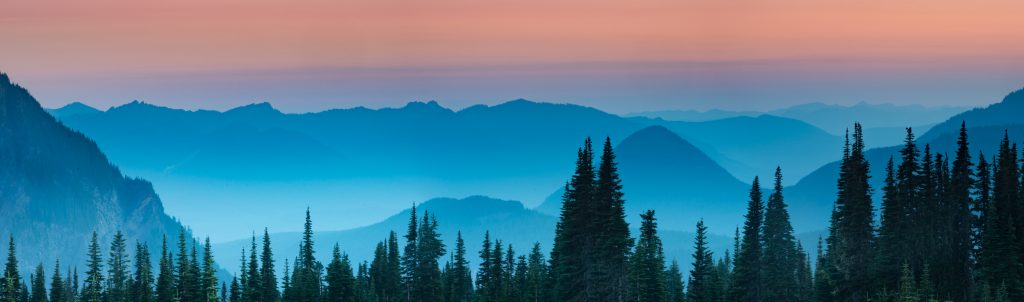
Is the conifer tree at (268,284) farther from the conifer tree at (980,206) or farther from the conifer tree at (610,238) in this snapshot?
the conifer tree at (980,206)

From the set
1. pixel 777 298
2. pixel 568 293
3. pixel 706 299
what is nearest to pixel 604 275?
pixel 568 293

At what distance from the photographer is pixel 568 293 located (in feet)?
342

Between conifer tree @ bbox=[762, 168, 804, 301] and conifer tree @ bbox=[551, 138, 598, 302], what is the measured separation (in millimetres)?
26022

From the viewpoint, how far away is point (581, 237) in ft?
336

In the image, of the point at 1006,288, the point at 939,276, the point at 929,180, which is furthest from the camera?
the point at 929,180

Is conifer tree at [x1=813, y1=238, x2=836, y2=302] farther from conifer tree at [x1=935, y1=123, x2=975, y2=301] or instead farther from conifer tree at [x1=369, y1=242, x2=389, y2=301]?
conifer tree at [x1=369, y1=242, x2=389, y2=301]

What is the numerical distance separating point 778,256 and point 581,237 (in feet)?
94.8

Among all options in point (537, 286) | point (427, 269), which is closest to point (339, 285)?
point (427, 269)

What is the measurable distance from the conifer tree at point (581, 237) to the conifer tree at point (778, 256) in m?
26.0

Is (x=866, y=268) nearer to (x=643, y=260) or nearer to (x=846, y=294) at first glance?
(x=846, y=294)

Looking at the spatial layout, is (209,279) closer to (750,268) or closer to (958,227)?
(750,268)

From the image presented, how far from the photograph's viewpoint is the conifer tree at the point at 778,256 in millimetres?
122938

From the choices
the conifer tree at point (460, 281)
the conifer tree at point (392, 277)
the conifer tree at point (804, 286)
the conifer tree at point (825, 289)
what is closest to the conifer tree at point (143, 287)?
the conifer tree at point (392, 277)

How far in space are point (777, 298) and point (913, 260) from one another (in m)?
13.0
